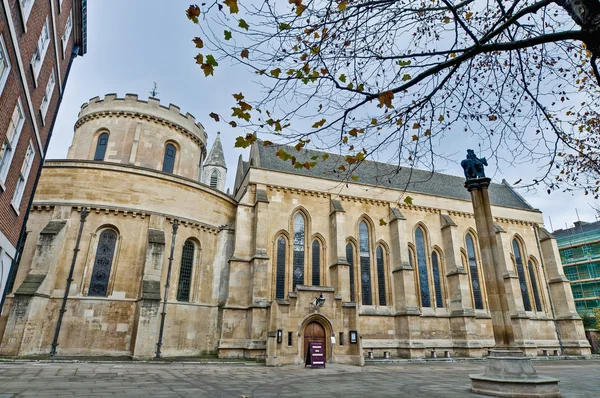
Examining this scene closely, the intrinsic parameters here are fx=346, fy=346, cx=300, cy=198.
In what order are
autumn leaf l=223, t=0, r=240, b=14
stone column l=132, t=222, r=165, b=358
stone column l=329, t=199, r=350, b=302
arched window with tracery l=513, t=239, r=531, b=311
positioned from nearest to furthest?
autumn leaf l=223, t=0, r=240, b=14
stone column l=132, t=222, r=165, b=358
stone column l=329, t=199, r=350, b=302
arched window with tracery l=513, t=239, r=531, b=311

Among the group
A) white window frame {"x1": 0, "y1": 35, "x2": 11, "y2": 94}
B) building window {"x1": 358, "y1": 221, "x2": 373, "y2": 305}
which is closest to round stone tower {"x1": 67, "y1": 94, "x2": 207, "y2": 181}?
building window {"x1": 358, "y1": 221, "x2": 373, "y2": 305}

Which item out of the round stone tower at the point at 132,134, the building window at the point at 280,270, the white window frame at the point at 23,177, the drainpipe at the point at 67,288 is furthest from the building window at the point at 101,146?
the building window at the point at 280,270

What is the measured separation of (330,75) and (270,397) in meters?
7.45

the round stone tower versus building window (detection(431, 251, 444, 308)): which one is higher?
the round stone tower

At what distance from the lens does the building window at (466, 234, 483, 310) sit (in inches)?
1049

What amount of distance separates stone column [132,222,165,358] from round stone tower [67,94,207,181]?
7.00 metres

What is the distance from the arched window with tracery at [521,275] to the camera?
28594 mm

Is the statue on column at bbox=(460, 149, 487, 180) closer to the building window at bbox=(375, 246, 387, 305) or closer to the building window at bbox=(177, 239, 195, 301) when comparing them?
the building window at bbox=(375, 246, 387, 305)

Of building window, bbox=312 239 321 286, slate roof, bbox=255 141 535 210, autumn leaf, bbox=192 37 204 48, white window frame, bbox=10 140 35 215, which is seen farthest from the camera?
slate roof, bbox=255 141 535 210

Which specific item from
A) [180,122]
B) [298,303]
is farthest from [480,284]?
[180,122]

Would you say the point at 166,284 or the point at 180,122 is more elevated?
the point at 180,122

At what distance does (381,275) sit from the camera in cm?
2478

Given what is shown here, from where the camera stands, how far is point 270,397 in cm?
837

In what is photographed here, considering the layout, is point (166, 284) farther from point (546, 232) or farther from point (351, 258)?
point (546, 232)
